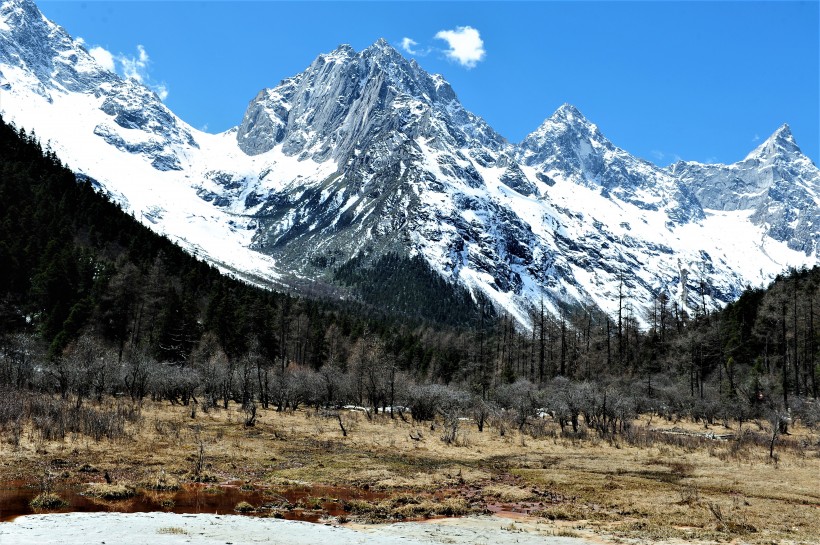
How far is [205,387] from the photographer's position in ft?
213

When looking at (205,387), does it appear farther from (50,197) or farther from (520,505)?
(50,197)

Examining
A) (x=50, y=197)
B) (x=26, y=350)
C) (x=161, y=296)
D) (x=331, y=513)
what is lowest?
(x=331, y=513)

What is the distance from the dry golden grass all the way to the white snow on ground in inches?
88.5

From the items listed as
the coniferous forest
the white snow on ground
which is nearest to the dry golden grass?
the white snow on ground

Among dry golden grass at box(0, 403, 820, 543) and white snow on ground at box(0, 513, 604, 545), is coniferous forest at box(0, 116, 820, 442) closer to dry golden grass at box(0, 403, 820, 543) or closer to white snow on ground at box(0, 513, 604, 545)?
dry golden grass at box(0, 403, 820, 543)

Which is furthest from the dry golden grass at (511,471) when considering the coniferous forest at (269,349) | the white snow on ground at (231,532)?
the coniferous forest at (269,349)

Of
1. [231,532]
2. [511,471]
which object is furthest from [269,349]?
[231,532]

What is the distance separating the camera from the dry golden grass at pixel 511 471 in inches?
893

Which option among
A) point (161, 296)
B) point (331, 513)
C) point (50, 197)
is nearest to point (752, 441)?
point (331, 513)

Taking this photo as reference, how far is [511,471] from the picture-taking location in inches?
1367

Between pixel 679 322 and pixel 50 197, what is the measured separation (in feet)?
374

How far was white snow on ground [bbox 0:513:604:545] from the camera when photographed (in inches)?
643

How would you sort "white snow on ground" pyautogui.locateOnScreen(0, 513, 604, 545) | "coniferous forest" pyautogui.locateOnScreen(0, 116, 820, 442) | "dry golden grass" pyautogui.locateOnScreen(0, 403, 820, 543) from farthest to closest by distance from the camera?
"coniferous forest" pyautogui.locateOnScreen(0, 116, 820, 442)
"dry golden grass" pyautogui.locateOnScreen(0, 403, 820, 543)
"white snow on ground" pyautogui.locateOnScreen(0, 513, 604, 545)

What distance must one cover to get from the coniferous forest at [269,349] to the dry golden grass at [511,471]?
7.35 m
